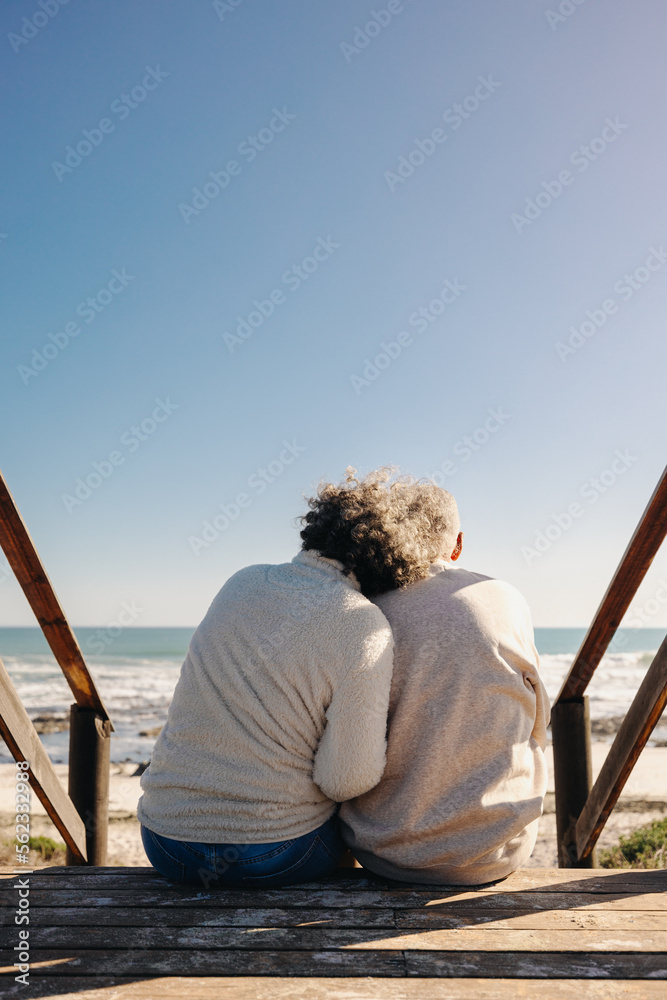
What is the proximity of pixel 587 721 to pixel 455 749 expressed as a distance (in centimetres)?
147

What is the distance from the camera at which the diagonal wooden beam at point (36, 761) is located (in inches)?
86.4

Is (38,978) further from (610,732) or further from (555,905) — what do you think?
(610,732)

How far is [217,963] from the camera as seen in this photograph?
1479 mm

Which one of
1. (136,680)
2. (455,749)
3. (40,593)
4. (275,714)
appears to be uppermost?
(40,593)

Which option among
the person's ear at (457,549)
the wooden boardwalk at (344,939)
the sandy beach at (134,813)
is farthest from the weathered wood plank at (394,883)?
the sandy beach at (134,813)

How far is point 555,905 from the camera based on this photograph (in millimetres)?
1841

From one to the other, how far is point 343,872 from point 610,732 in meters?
15.0

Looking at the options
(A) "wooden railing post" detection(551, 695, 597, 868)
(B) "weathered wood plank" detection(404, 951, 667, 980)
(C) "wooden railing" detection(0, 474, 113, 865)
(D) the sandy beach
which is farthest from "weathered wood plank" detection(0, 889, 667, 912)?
(D) the sandy beach

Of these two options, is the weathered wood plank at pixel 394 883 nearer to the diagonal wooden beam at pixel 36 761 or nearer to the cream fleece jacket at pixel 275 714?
the cream fleece jacket at pixel 275 714

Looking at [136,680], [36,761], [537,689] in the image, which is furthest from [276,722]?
[136,680]

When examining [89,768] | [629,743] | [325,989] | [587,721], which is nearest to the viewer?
[325,989]

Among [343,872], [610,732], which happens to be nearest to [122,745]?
[610,732]

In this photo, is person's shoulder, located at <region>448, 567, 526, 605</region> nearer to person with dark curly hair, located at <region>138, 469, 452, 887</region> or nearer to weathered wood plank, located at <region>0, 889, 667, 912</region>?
person with dark curly hair, located at <region>138, 469, 452, 887</region>

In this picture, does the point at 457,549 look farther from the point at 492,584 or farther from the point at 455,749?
the point at 455,749
